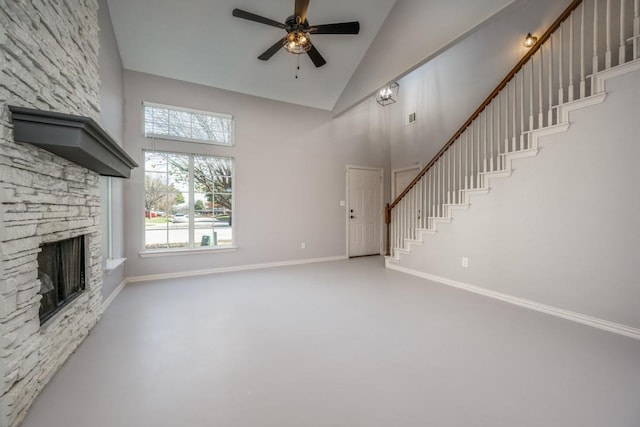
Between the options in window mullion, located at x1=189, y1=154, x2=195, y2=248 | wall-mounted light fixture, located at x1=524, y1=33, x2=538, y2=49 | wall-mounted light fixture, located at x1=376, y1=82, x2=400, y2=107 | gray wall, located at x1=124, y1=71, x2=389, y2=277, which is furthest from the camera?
wall-mounted light fixture, located at x1=376, y1=82, x2=400, y2=107

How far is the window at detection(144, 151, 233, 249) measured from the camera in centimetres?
416

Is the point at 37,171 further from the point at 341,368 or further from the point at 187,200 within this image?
the point at 187,200

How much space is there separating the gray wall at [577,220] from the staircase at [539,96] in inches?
5.5

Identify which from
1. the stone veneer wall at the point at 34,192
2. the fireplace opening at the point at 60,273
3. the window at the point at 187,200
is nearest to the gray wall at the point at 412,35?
the window at the point at 187,200

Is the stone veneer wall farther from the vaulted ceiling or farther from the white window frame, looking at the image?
the white window frame

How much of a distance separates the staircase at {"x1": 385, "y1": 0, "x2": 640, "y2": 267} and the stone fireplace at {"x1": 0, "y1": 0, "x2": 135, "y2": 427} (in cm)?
410

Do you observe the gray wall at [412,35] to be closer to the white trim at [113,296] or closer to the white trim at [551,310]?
the white trim at [551,310]

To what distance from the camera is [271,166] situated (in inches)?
197

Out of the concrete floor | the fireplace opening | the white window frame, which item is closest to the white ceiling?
the white window frame

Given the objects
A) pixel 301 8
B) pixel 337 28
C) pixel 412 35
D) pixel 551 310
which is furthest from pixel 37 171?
pixel 551 310

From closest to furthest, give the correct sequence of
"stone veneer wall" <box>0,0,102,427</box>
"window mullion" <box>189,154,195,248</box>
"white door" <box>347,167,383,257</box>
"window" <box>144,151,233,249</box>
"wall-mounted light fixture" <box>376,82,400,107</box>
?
1. "stone veneer wall" <box>0,0,102,427</box>
2. "window" <box>144,151,233,249</box>
3. "window mullion" <box>189,154,195,248</box>
4. "wall-mounted light fixture" <box>376,82,400,107</box>
5. "white door" <box>347,167,383,257</box>

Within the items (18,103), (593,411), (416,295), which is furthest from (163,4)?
(593,411)

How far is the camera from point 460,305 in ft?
10.00

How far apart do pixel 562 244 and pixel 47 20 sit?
4762 mm
